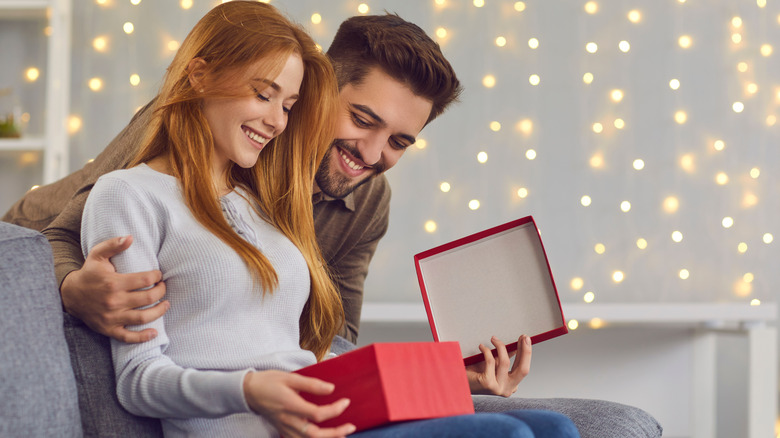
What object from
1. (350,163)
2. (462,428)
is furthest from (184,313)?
(350,163)

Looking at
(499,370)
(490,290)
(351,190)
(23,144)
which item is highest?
(23,144)

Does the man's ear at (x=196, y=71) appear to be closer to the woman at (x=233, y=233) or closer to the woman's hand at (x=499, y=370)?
the woman at (x=233, y=233)

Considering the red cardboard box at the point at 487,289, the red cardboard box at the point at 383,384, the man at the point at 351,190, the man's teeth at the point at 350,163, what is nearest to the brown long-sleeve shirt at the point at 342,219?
the man at the point at 351,190

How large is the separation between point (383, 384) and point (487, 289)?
1.23ft

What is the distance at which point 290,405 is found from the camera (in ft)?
2.14

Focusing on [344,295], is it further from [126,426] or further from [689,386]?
[689,386]

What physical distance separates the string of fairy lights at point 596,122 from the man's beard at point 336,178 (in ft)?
2.44

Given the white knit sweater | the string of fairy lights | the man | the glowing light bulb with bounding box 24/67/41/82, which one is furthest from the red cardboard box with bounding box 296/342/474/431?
the glowing light bulb with bounding box 24/67/41/82

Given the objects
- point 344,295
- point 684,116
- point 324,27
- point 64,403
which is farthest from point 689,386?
point 64,403

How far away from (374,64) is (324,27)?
2.87 feet

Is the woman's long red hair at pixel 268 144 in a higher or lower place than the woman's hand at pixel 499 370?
higher

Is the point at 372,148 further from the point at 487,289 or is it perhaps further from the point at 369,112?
the point at 487,289

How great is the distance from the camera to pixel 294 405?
2.14 ft

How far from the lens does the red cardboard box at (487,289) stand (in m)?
1.00
